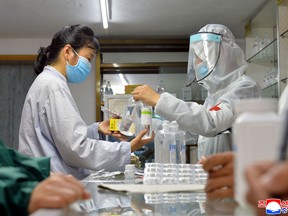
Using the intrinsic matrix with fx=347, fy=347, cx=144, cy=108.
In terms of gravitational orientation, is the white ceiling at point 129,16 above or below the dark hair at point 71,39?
above

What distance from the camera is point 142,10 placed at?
361 cm

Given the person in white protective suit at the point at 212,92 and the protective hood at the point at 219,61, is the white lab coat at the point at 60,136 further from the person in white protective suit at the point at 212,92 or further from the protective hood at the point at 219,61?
the protective hood at the point at 219,61

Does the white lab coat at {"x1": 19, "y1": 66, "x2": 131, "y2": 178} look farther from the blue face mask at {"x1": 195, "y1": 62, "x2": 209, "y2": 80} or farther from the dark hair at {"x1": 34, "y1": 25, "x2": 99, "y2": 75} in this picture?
the blue face mask at {"x1": 195, "y1": 62, "x2": 209, "y2": 80}

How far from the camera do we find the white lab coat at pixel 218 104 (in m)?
1.61

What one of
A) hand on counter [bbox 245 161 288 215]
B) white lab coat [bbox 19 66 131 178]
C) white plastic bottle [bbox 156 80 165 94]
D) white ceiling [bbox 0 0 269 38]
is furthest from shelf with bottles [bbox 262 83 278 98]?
hand on counter [bbox 245 161 288 215]

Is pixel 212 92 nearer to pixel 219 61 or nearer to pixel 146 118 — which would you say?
pixel 219 61

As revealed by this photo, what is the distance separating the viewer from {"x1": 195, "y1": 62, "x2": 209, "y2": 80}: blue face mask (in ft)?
6.37

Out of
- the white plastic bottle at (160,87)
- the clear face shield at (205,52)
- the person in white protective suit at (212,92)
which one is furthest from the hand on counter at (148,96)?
the white plastic bottle at (160,87)

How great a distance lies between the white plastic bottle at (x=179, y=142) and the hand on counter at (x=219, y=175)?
3.49 feet

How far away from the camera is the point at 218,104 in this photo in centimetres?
174

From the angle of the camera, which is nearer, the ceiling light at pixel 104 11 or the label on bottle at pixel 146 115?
the label on bottle at pixel 146 115

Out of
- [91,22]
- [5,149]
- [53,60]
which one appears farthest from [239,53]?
[91,22]

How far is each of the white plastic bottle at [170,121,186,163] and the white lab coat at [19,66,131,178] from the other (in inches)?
9.9

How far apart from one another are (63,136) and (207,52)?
37.1 inches
